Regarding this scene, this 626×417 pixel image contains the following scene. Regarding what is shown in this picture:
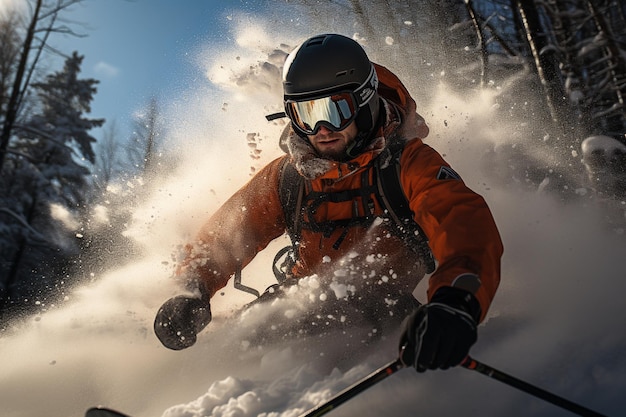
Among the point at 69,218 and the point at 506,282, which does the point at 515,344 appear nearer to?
the point at 506,282

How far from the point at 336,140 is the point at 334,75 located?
15.9 inches

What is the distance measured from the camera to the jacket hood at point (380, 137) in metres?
3.32

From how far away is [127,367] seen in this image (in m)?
4.32

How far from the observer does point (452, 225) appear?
260 cm

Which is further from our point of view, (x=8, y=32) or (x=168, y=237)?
(x=8, y=32)

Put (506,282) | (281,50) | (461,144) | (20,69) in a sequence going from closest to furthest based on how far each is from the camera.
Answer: (506,282) → (461,144) → (281,50) → (20,69)

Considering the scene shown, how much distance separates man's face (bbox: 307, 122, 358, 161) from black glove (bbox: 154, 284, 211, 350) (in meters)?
1.39

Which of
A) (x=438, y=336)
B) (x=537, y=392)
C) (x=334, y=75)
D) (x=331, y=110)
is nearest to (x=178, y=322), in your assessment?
(x=331, y=110)

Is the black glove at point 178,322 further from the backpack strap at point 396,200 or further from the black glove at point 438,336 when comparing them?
the black glove at point 438,336

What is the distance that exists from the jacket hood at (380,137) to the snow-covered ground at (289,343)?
0.83m

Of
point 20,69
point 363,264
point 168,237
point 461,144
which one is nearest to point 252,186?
point 363,264

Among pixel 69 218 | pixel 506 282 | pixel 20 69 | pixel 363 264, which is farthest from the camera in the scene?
pixel 69 218

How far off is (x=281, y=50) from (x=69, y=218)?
49.5 feet

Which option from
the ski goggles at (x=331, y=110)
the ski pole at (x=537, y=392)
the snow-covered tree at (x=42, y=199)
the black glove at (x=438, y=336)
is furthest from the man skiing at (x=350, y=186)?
the snow-covered tree at (x=42, y=199)
